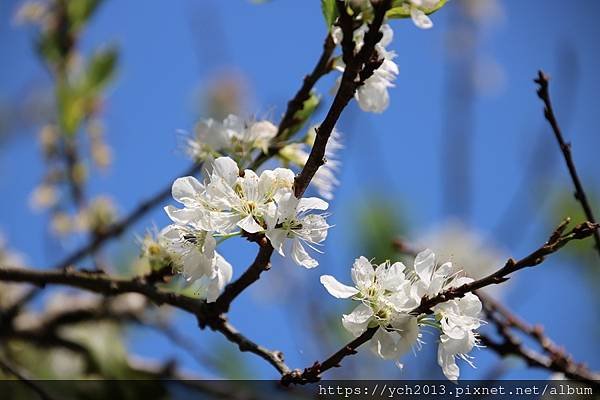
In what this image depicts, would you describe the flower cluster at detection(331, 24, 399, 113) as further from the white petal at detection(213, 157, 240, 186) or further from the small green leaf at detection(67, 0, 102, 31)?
the small green leaf at detection(67, 0, 102, 31)

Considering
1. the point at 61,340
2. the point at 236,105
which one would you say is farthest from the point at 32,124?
the point at 61,340

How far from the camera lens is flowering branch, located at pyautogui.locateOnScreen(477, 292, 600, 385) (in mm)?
1455

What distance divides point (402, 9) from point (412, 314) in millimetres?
450

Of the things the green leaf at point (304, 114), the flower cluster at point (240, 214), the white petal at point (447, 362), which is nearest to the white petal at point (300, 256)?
the flower cluster at point (240, 214)

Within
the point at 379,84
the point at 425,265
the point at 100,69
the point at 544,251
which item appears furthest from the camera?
the point at 100,69

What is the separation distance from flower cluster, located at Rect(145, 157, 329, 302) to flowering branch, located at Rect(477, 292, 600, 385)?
0.56 metres

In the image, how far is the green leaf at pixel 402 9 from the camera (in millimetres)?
1043

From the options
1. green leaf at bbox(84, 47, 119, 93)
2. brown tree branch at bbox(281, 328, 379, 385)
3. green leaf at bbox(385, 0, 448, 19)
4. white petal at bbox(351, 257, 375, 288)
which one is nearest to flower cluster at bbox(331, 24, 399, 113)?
green leaf at bbox(385, 0, 448, 19)

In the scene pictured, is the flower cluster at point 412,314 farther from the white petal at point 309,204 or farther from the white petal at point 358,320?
the white petal at point 309,204

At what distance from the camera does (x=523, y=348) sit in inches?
60.1

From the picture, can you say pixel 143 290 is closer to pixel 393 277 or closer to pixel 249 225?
pixel 249 225

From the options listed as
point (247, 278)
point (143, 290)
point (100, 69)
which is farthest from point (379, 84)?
point (100, 69)

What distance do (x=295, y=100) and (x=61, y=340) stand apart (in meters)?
1.25

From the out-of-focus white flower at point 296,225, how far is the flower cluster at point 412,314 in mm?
52
